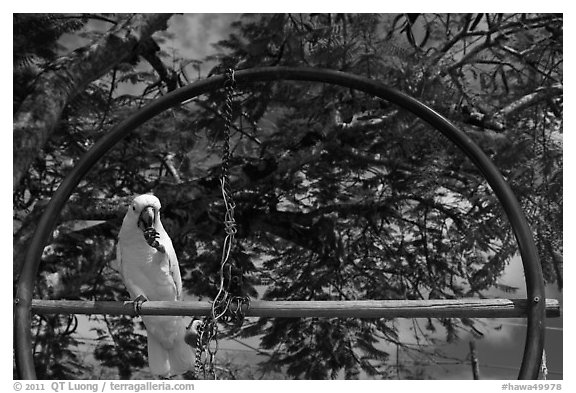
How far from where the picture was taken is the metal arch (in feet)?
5.32

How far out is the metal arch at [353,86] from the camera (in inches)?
63.9

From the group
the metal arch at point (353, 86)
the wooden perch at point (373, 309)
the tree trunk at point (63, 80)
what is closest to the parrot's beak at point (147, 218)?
the metal arch at point (353, 86)

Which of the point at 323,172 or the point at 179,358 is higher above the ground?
the point at 323,172

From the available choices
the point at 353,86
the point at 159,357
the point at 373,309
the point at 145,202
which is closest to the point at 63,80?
the point at 145,202

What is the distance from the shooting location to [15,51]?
124 inches

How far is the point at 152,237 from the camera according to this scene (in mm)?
2143

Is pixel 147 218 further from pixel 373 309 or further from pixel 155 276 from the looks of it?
pixel 373 309

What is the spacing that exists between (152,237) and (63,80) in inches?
45.6

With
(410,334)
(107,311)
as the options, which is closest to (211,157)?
(410,334)

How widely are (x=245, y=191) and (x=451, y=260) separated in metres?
1.31

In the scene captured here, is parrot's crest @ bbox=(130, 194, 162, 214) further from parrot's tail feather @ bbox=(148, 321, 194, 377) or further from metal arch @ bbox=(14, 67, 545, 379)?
parrot's tail feather @ bbox=(148, 321, 194, 377)

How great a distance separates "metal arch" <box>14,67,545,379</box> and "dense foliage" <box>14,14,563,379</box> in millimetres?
840

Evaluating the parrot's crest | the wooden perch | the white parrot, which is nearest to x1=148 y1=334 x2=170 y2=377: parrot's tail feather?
the white parrot

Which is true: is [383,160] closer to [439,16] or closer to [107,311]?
[439,16]
